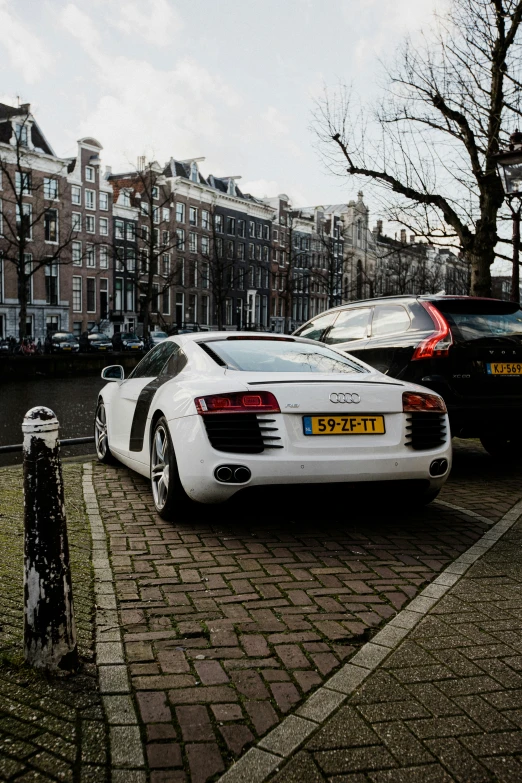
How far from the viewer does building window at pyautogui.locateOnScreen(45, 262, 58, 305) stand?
182 ft

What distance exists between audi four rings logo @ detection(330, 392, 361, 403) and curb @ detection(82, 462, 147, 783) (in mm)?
1647

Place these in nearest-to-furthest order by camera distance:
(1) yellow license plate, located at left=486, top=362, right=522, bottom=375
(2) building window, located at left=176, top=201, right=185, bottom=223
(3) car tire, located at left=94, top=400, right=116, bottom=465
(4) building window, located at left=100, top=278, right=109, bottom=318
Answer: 1. (1) yellow license plate, located at left=486, top=362, right=522, bottom=375
2. (3) car tire, located at left=94, top=400, right=116, bottom=465
3. (4) building window, located at left=100, top=278, right=109, bottom=318
4. (2) building window, located at left=176, top=201, right=185, bottom=223

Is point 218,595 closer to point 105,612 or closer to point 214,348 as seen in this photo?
point 105,612

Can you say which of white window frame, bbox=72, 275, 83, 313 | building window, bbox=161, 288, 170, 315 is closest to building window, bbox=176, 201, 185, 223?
building window, bbox=161, 288, 170, 315

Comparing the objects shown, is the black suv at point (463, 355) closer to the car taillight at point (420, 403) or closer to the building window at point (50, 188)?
the car taillight at point (420, 403)

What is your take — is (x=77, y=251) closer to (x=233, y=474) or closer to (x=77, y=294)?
(x=77, y=294)

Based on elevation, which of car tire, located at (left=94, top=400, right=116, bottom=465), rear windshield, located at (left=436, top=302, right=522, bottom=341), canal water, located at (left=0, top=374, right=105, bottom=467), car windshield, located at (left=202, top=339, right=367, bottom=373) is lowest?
canal water, located at (left=0, top=374, right=105, bottom=467)

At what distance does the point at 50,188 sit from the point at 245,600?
56329mm

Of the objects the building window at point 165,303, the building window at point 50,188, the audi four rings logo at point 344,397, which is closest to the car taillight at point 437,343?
the audi four rings logo at point 344,397

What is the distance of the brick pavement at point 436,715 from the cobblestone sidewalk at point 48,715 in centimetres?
57

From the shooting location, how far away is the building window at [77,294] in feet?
190

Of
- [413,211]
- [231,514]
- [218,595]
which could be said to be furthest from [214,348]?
[413,211]

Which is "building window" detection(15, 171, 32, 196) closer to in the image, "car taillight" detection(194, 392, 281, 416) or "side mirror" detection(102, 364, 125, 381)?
"side mirror" detection(102, 364, 125, 381)

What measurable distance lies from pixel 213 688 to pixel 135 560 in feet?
5.54
